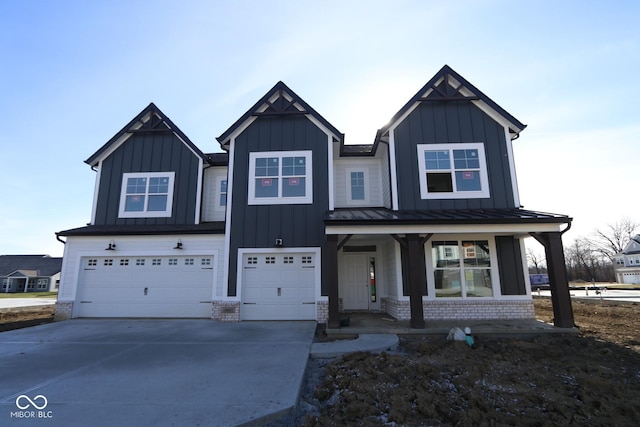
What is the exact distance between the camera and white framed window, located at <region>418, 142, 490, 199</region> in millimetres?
10008

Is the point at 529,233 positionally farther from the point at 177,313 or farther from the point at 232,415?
the point at 177,313

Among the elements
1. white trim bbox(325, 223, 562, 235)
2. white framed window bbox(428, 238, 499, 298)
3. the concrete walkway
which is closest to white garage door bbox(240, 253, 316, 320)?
white trim bbox(325, 223, 562, 235)

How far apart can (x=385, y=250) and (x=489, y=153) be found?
4.70m

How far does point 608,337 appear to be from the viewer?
7527 millimetres

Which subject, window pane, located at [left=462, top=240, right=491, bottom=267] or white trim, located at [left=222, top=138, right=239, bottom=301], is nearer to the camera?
window pane, located at [left=462, top=240, right=491, bottom=267]

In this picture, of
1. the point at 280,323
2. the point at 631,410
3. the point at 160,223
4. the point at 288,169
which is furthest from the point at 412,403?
the point at 160,223

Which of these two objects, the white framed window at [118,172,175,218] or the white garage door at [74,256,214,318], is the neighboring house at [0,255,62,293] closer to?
the white garage door at [74,256,214,318]

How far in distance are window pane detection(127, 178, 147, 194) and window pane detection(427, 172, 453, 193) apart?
410 inches

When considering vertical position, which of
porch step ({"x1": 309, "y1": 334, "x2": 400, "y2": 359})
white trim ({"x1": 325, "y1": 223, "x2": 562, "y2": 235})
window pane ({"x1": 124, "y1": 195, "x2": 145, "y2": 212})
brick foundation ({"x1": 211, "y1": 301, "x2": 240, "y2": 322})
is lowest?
porch step ({"x1": 309, "y1": 334, "x2": 400, "y2": 359})

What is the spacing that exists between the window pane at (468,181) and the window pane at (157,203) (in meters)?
10.5

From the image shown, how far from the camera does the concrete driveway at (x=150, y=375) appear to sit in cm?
355

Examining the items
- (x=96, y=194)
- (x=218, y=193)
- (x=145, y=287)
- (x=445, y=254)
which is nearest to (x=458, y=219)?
(x=445, y=254)

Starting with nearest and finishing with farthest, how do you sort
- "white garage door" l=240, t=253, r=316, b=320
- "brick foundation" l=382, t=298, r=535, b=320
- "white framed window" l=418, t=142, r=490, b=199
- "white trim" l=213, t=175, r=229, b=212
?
"brick foundation" l=382, t=298, r=535, b=320
"white garage door" l=240, t=253, r=316, b=320
"white framed window" l=418, t=142, r=490, b=199
"white trim" l=213, t=175, r=229, b=212

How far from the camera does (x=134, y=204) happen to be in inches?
464
